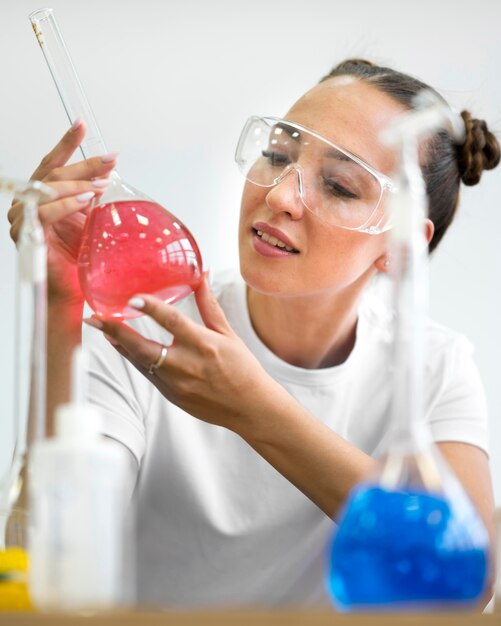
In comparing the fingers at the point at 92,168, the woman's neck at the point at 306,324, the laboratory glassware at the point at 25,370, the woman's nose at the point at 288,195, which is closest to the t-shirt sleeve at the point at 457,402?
the woman's neck at the point at 306,324

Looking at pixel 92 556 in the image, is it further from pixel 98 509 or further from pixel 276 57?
pixel 276 57

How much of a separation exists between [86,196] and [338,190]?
1.51ft

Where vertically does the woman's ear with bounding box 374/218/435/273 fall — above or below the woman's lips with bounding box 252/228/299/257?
below

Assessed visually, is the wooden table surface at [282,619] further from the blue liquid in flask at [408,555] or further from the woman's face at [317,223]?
the woman's face at [317,223]

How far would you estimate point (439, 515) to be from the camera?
0.62 metres

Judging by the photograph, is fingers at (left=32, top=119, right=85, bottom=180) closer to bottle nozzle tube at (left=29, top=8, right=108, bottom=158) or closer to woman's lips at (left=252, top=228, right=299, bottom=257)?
bottle nozzle tube at (left=29, top=8, right=108, bottom=158)

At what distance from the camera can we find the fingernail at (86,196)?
1.09 metres

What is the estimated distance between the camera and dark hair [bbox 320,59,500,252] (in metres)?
1.63

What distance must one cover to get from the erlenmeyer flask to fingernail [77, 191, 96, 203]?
2 centimetres

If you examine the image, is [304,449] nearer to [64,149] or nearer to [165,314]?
[165,314]

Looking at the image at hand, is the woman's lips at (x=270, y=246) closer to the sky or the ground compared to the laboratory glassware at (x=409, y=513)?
closer to the ground

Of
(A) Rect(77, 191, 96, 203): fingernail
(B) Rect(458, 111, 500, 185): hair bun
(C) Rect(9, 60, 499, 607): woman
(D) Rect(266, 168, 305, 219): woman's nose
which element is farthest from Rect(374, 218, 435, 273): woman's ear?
(A) Rect(77, 191, 96, 203): fingernail

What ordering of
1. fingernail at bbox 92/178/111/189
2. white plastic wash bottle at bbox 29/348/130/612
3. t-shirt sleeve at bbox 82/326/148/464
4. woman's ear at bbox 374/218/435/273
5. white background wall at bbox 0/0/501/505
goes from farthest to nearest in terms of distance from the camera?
white background wall at bbox 0/0/501/505, woman's ear at bbox 374/218/435/273, t-shirt sleeve at bbox 82/326/148/464, fingernail at bbox 92/178/111/189, white plastic wash bottle at bbox 29/348/130/612

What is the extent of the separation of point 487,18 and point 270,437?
5.88 feet
